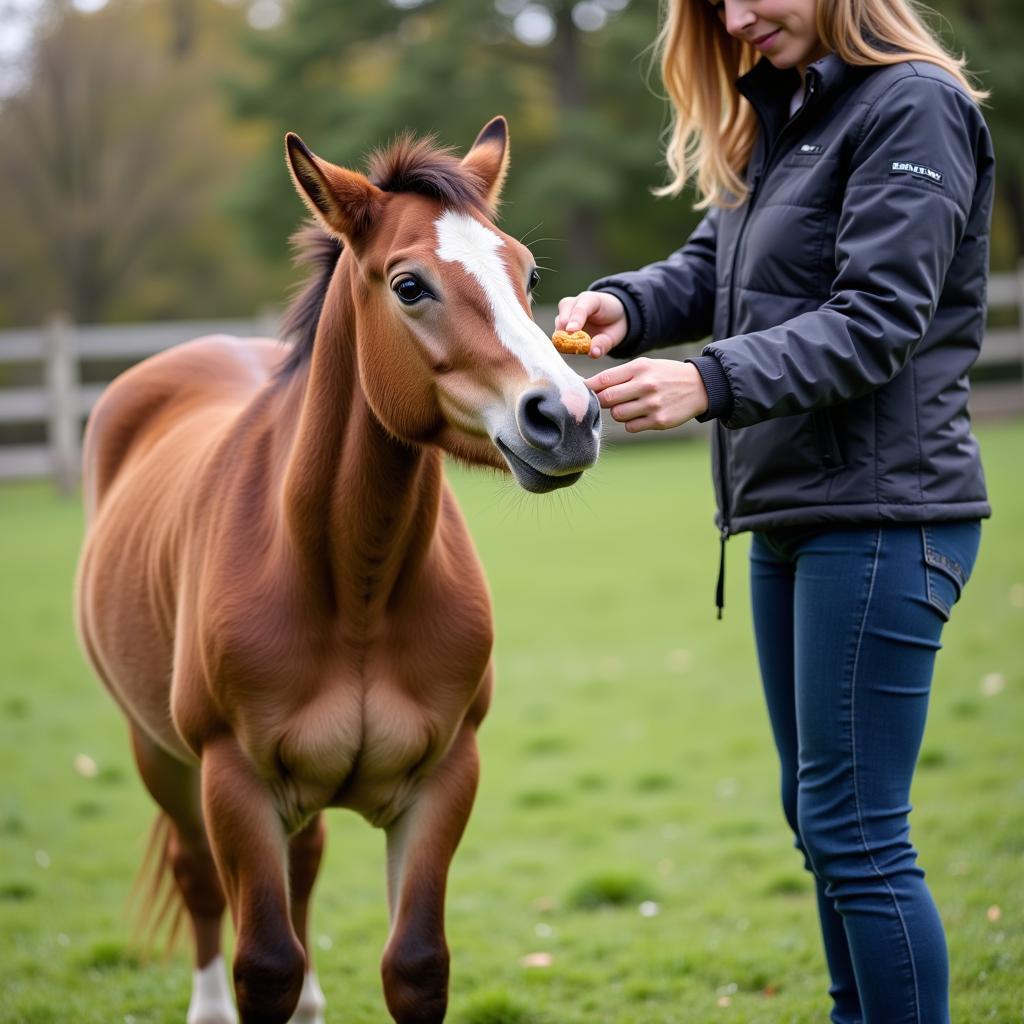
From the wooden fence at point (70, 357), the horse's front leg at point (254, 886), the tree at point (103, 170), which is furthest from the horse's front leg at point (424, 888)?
the tree at point (103, 170)

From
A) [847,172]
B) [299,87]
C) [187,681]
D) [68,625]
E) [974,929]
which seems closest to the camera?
[847,172]

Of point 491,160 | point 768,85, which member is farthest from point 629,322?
point 768,85

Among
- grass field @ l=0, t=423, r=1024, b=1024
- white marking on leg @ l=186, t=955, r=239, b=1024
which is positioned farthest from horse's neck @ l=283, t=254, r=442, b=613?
white marking on leg @ l=186, t=955, r=239, b=1024

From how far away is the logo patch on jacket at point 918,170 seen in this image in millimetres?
2357

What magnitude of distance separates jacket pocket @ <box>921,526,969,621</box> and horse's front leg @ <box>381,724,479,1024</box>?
3.92 ft

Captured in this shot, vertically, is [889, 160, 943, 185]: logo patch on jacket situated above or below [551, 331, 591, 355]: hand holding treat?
above

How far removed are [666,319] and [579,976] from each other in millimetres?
2133

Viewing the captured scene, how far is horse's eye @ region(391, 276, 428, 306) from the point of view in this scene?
2.55m

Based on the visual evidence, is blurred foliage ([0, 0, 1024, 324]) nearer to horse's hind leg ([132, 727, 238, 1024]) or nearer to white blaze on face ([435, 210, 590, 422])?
horse's hind leg ([132, 727, 238, 1024])

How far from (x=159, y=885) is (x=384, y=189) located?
256 cm

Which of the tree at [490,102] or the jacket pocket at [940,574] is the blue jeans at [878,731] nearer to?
the jacket pocket at [940,574]

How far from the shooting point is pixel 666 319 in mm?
3189

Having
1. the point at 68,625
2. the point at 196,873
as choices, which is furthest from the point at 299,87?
the point at 196,873

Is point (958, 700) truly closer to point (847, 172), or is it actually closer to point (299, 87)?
point (847, 172)
